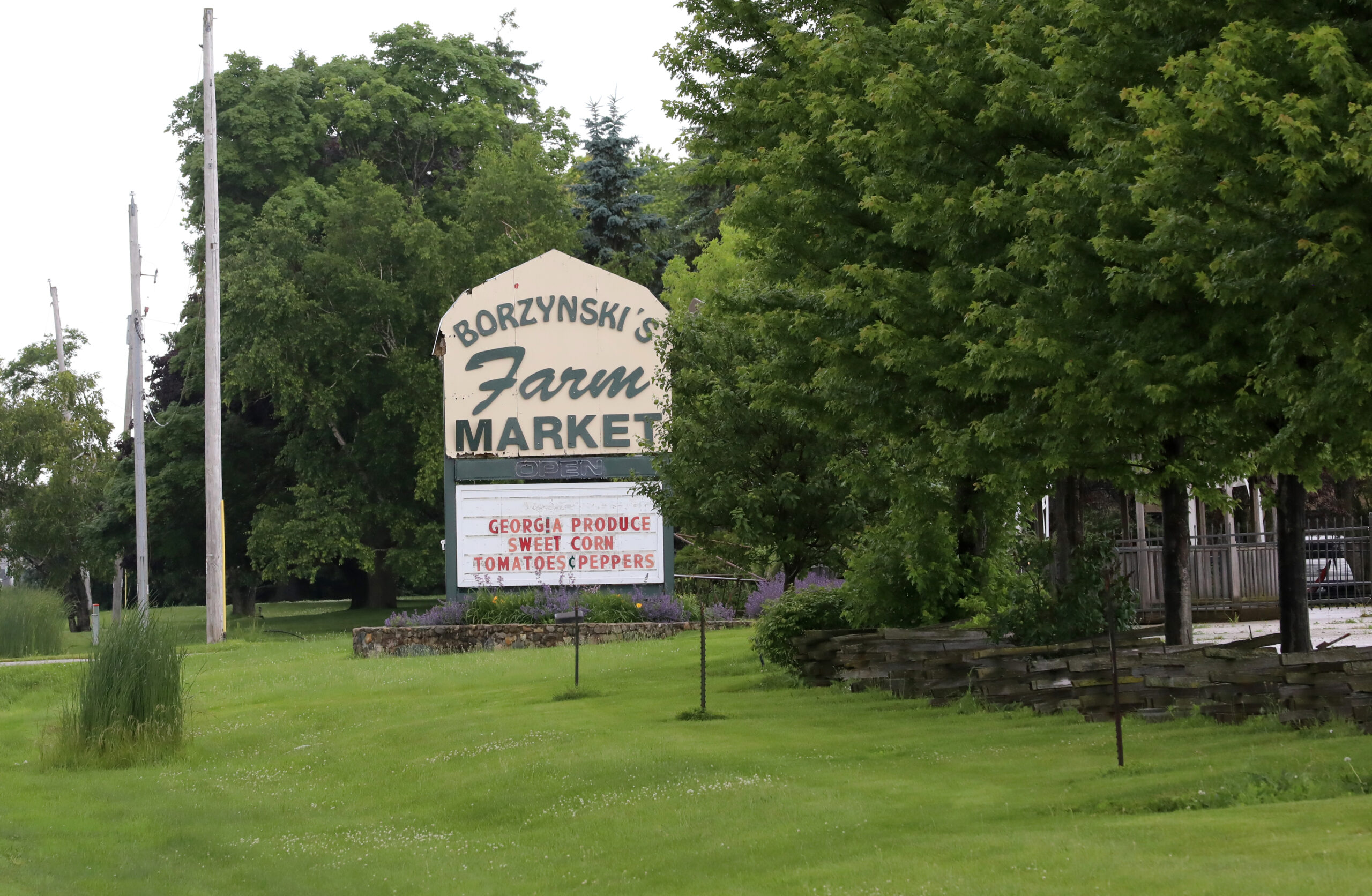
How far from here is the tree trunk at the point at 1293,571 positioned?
14.9 metres

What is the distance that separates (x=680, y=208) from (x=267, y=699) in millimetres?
45817

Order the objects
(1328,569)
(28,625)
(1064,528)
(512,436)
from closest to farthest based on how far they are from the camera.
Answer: (1064,528), (1328,569), (28,625), (512,436)

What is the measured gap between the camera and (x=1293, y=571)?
594 inches

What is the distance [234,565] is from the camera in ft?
165

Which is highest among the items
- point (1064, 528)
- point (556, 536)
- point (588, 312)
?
point (588, 312)

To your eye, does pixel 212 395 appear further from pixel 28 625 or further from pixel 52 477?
pixel 52 477

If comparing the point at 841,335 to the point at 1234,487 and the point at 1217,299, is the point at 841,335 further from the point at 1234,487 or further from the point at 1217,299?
the point at 1234,487

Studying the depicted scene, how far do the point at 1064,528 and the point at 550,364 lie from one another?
17.1 metres

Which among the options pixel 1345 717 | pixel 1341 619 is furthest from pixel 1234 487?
pixel 1345 717

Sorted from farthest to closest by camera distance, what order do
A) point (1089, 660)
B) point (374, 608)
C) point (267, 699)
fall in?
point (374, 608), point (267, 699), point (1089, 660)

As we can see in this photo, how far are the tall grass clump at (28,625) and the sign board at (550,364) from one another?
9.23m

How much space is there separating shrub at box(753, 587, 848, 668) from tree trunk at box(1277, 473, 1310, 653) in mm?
6197

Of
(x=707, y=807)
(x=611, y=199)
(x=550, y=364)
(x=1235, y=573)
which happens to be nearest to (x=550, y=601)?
(x=550, y=364)

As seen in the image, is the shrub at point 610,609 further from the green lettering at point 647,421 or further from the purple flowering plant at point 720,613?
the green lettering at point 647,421
